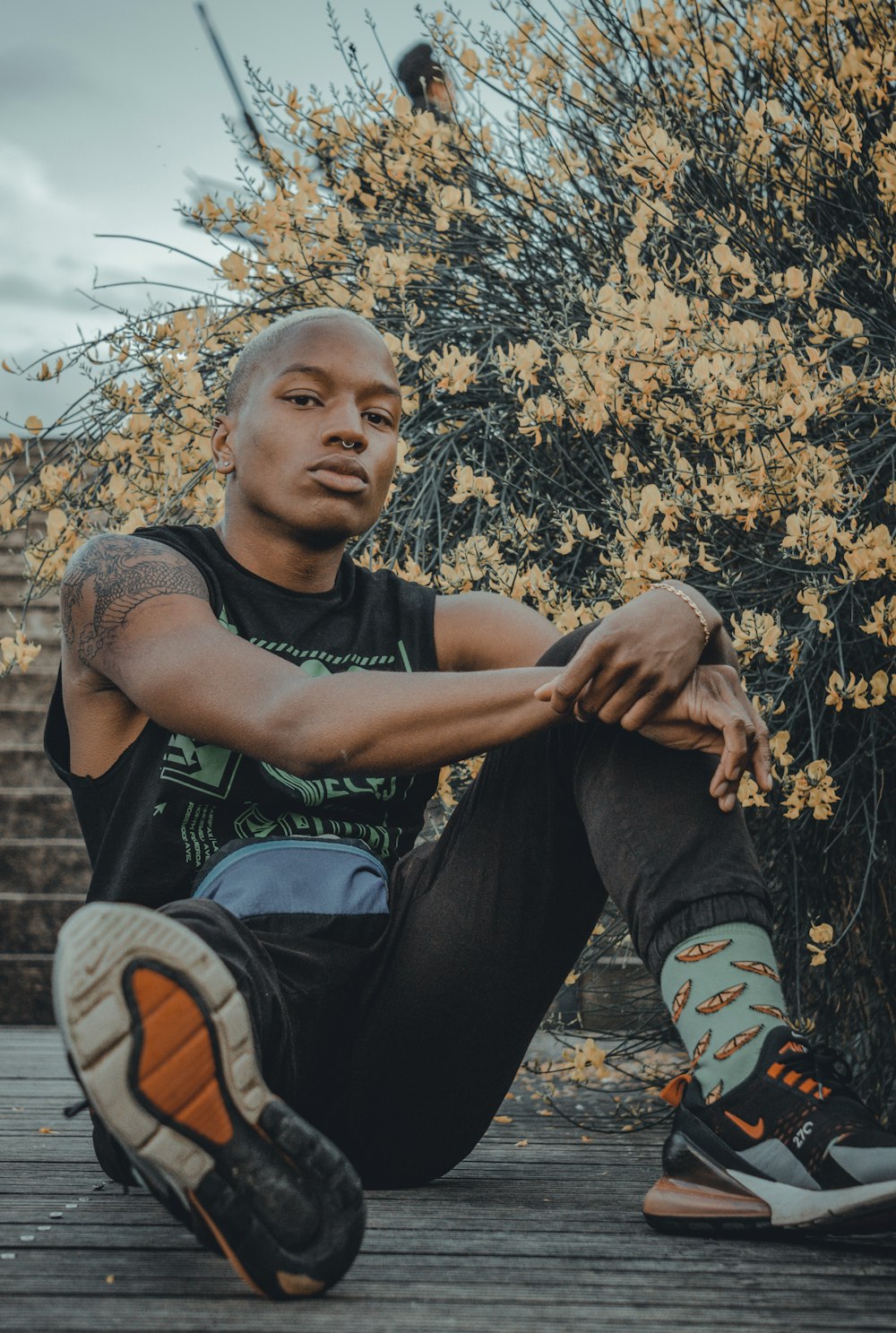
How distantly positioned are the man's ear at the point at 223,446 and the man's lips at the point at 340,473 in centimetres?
17

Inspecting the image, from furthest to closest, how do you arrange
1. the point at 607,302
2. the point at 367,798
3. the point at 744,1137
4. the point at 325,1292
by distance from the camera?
the point at 607,302, the point at 367,798, the point at 744,1137, the point at 325,1292

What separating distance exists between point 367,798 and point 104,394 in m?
1.08

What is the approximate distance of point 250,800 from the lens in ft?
4.62

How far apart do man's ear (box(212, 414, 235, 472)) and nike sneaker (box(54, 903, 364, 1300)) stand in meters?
0.86

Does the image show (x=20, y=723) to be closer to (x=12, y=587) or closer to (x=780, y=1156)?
(x=12, y=587)

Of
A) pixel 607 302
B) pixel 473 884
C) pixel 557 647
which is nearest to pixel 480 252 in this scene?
pixel 607 302

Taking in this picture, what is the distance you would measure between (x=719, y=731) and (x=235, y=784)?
20.6 inches

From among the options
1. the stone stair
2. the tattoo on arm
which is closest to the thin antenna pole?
the stone stair

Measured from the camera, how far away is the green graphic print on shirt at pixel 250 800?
138 centimetres

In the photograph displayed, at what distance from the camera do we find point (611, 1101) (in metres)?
2.25

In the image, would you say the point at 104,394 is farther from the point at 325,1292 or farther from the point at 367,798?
the point at 325,1292

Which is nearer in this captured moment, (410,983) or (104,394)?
(410,983)

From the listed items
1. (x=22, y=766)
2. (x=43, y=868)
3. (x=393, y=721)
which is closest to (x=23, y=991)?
(x=43, y=868)

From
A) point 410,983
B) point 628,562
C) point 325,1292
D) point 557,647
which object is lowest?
point 325,1292
